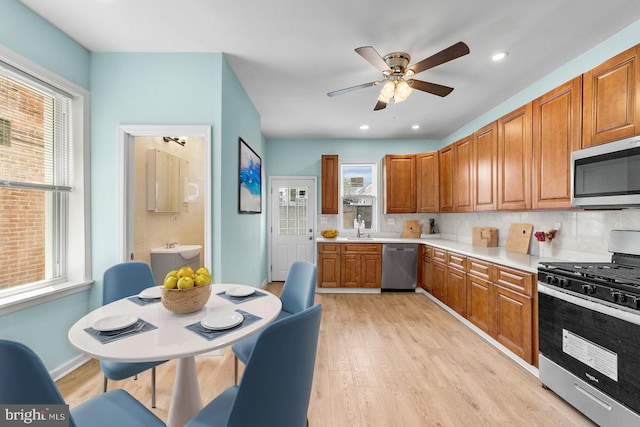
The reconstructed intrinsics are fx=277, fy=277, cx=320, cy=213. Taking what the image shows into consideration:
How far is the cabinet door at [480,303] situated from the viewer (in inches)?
108

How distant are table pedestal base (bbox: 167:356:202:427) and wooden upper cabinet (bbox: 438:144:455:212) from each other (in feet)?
12.5

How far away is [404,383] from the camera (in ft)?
7.06

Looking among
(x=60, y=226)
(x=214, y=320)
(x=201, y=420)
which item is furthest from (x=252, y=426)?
(x=60, y=226)

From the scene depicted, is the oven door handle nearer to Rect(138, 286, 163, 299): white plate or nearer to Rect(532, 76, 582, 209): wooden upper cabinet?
Rect(532, 76, 582, 209): wooden upper cabinet

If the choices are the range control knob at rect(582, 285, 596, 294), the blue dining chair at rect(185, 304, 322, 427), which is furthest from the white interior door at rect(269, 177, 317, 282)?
the blue dining chair at rect(185, 304, 322, 427)

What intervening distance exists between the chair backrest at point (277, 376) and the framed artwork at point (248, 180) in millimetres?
2352

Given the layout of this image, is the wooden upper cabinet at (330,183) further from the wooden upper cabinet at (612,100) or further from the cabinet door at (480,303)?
the wooden upper cabinet at (612,100)

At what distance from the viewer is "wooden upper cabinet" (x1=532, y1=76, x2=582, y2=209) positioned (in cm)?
215

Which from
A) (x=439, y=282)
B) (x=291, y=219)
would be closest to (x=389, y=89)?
(x=439, y=282)

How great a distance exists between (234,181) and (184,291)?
5.78 feet

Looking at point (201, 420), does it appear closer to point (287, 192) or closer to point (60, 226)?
point (60, 226)

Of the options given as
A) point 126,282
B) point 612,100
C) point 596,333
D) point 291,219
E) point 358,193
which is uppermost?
point 612,100

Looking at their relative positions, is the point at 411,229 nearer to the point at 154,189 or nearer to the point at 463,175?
the point at 463,175

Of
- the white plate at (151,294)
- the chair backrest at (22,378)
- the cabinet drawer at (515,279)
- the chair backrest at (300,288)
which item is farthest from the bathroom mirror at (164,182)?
the cabinet drawer at (515,279)
